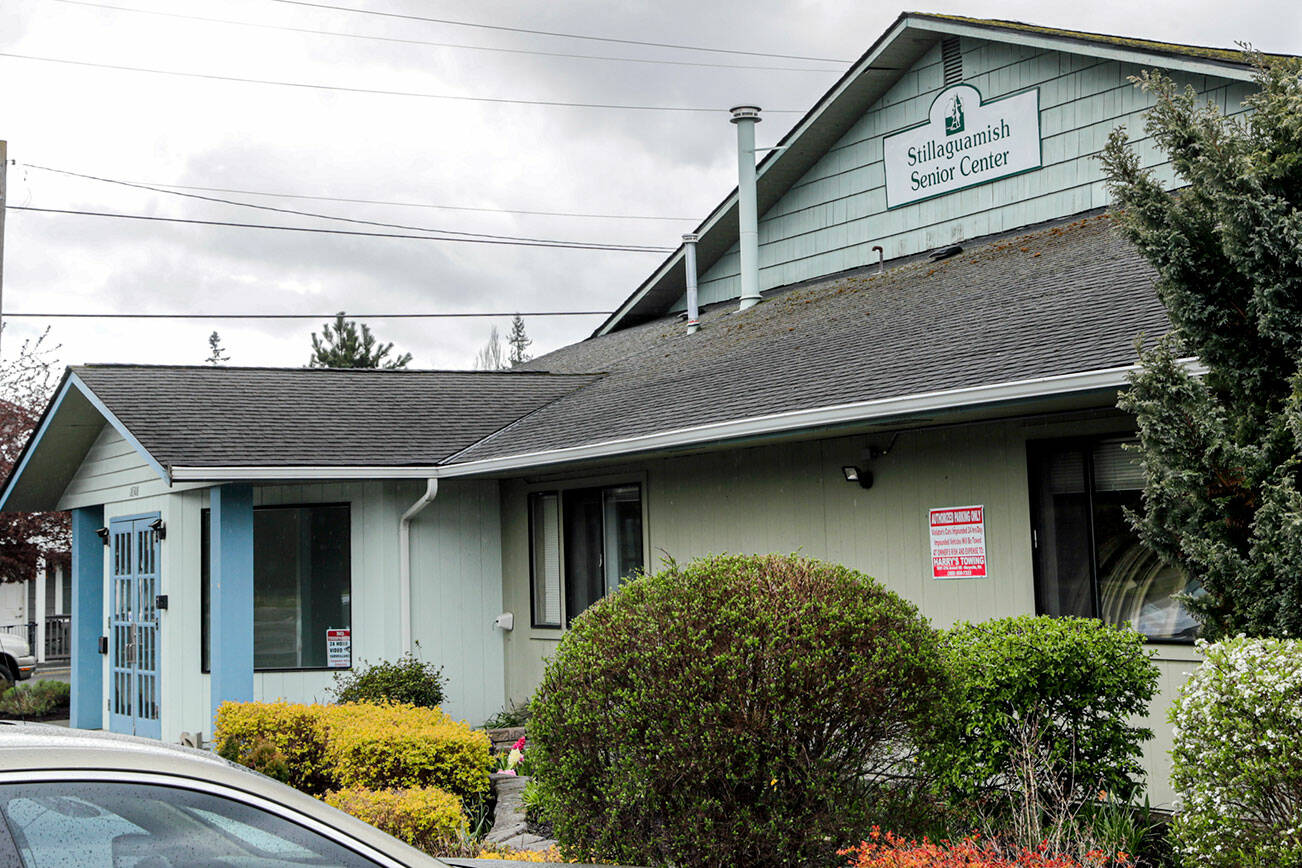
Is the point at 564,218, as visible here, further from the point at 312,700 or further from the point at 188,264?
the point at 312,700

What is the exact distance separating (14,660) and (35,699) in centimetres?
215

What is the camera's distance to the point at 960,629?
268 inches

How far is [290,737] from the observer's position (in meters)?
9.84

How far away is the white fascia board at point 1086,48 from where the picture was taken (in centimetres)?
1216

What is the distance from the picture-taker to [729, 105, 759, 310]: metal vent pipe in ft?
57.5

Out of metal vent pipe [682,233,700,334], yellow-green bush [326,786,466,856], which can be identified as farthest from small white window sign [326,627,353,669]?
metal vent pipe [682,233,700,334]

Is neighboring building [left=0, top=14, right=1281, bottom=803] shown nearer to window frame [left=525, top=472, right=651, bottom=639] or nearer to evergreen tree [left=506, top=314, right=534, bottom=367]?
window frame [left=525, top=472, right=651, bottom=639]

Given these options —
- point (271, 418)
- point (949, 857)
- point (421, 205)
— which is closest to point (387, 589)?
point (271, 418)

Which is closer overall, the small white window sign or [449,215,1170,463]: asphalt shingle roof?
[449,215,1170,463]: asphalt shingle roof

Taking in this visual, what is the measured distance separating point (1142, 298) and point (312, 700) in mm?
8910

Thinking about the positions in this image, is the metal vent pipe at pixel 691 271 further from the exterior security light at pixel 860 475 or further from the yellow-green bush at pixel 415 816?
the yellow-green bush at pixel 415 816

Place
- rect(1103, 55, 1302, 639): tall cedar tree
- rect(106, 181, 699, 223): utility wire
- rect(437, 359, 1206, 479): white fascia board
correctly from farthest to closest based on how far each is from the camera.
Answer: rect(106, 181, 699, 223): utility wire → rect(437, 359, 1206, 479): white fascia board → rect(1103, 55, 1302, 639): tall cedar tree

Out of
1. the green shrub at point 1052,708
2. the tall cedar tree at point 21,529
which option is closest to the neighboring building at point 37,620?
the tall cedar tree at point 21,529

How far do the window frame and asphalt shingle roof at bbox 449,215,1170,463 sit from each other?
60cm
